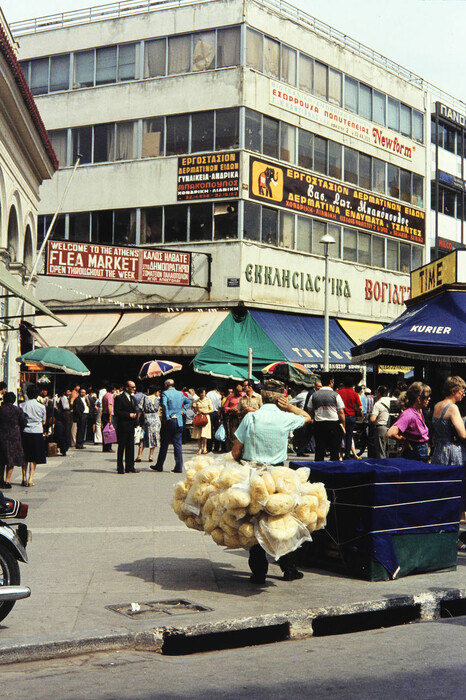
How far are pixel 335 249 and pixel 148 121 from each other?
8.80 m

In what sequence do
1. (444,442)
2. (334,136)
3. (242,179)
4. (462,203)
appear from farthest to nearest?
(462,203), (334,136), (242,179), (444,442)

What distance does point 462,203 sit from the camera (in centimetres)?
4753

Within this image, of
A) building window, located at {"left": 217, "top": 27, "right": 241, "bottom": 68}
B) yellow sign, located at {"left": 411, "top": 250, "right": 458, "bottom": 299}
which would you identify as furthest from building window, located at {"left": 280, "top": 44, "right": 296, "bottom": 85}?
yellow sign, located at {"left": 411, "top": 250, "right": 458, "bottom": 299}

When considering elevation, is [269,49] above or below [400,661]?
above

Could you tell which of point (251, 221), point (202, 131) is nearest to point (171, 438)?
point (251, 221)

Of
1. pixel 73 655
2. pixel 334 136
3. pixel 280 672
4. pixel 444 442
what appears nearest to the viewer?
pixel 280 672

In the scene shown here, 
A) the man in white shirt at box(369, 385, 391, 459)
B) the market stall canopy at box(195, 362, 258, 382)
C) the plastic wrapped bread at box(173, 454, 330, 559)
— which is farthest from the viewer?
the market stall canopy at box(195, 362, 258, 382)

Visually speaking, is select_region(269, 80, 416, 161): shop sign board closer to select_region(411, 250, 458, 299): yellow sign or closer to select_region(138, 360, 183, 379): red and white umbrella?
select_region(138, 360, 183, 379): red and white umbrella

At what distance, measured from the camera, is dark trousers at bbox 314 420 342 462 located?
50.9ft

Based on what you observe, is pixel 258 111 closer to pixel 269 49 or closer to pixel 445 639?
pixel 269 49

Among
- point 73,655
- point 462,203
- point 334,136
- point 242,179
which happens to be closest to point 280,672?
point 73,655

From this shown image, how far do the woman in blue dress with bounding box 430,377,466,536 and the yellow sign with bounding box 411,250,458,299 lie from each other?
5837mm

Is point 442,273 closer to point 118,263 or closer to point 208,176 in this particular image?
point 118,263

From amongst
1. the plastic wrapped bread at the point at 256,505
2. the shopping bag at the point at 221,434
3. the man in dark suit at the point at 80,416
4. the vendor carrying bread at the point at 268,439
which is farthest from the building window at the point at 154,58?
the plastic wrapped bread at the point at 256,505
